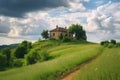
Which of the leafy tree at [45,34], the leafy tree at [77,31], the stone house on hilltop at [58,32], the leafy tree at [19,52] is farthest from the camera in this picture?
the leafy tree at [45,34]

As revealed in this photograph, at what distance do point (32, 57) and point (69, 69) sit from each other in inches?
2702

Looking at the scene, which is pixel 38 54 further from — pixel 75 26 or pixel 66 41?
pixel 75 26

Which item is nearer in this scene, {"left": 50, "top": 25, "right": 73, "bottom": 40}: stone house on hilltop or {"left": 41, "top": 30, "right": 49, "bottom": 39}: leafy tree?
{"left": 50, "top": 25, "right": 73, "bottom": 40}: stone house on hilltop

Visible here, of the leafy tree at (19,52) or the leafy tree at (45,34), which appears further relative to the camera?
the leafy tree at (45,34)

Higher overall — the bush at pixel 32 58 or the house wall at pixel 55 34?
the house wall at pixel 55 34

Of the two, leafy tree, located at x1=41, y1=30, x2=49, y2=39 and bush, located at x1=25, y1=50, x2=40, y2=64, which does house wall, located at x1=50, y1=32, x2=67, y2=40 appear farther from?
bush, located at x1=25, y1=50, x2=40, y2=64

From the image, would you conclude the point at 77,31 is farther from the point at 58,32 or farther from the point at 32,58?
the point at 32,58

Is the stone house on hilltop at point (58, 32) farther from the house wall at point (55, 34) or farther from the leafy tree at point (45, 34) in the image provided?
the leafy tree at point (45, 34)

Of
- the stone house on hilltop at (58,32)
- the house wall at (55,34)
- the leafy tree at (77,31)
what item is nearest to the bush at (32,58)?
the house wall at (55,34)

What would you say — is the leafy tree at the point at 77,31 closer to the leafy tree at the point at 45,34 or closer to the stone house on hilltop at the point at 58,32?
the stone house on hilltop at the point at 58,32

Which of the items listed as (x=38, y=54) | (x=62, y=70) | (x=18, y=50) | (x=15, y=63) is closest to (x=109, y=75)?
(x=62, y=70)

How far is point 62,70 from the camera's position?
127 feet

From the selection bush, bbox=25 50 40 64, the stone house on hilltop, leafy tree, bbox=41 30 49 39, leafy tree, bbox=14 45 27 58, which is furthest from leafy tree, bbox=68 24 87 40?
bush, bbox=25 50 40 64

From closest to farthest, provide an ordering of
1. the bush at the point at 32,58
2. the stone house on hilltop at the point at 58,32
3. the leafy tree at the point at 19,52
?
the bush at the point at 32,58
the leafy tree at the point at 19,52
the stone house on hilltop at the point at 58,32
